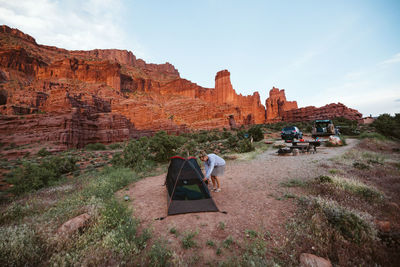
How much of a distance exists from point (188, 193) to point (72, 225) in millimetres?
3132

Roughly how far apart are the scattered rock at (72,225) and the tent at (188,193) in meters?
2.23

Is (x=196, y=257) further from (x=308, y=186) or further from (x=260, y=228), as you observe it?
(x=308, y=186)

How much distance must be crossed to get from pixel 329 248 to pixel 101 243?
4.67 metres

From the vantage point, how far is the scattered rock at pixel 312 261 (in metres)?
2.46

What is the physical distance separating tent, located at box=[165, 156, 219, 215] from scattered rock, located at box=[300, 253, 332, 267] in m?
2.54

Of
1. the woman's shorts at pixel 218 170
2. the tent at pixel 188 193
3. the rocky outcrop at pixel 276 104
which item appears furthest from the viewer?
the rocky outcrop at pixel 276 104

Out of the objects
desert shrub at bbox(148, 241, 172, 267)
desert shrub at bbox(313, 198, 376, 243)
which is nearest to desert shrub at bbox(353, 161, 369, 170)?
desert shrub at bbox(313, 198, 376, 243)

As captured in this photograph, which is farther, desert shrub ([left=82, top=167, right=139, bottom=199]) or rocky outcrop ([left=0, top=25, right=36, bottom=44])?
rocky outcrop ([left=0, top=25, right=36, bottom=44])

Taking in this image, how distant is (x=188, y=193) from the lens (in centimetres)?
511

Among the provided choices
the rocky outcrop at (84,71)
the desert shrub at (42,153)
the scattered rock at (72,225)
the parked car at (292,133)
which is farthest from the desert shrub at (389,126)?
the rocky outcrop at (84,71)

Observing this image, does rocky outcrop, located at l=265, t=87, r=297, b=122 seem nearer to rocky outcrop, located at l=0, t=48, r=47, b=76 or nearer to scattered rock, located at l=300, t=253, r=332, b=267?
scattered rock, located at l=300, t=253, r=332, b=267

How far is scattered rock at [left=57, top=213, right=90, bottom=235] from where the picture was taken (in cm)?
328

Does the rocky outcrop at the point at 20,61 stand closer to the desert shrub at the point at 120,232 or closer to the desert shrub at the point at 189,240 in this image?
the desert shrub at the point at 120,232

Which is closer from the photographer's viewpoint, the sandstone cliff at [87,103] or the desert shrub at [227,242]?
the desert shrub at [227,242]
